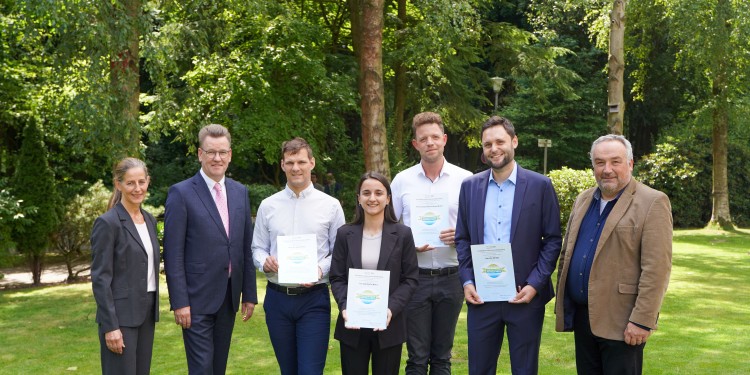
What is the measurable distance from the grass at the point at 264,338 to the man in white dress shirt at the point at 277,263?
8.62 ft

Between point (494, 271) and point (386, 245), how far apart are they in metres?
0.70

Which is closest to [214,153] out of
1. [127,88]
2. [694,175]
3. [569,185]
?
[127,88]

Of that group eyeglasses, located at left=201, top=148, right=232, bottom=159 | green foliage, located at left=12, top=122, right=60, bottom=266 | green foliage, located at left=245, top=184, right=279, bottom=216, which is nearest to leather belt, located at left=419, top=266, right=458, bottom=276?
eyeglasses, located at left=201, top=148, right=232, bottom=159

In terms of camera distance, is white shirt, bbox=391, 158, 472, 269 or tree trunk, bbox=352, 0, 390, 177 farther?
tree trunk, bbox=352, 0, 390, 177

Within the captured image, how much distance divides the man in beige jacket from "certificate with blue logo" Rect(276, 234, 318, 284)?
1592 mm

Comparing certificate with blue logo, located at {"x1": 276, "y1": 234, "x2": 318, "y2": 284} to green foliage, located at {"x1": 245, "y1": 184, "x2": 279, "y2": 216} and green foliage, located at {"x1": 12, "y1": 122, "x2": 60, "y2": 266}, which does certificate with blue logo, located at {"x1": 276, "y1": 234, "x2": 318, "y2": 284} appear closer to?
green foliage, located at {"x1": 12, "y1": 122, "x2": 60, "y2": 266}

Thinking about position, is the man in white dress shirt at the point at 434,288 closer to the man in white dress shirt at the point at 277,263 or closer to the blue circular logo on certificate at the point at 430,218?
the blue circular logo on certificate at the point at 430,218

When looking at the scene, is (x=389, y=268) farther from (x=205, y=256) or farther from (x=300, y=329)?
(x=205, y=256)

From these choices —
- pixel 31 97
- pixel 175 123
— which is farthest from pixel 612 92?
pixel 31 97

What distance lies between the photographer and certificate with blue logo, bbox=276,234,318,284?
4867 mm

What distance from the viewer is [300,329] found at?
4953 mm

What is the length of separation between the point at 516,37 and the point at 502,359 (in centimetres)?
1714

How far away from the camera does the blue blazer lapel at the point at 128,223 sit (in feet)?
15.7

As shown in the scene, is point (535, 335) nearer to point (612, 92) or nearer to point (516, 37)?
point (612, 92)
